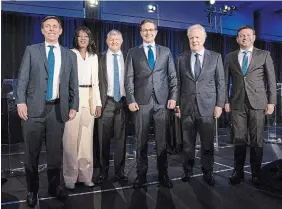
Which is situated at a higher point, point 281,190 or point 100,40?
point 100,40

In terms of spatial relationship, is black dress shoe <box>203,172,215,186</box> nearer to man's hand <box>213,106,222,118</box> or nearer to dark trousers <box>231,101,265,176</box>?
dark trousers <box>231,101,265,176</box>

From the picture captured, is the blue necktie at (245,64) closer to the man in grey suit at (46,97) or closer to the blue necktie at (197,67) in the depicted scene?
the blue necktie at (197,67)

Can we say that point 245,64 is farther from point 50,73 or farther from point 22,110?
point 22,110

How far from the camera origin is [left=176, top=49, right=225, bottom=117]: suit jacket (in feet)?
9.51

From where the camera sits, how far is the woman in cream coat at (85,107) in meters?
2.86

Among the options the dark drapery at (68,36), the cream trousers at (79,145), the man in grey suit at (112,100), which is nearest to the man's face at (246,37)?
the man in grey suit at (112,100)

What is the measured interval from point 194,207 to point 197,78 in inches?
47.6

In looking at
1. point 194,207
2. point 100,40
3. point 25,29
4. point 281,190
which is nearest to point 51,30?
point 194,207

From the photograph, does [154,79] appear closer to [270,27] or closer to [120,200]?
[120,200]

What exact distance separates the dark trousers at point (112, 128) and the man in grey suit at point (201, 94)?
634 millimetres

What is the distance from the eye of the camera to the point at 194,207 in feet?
7.66

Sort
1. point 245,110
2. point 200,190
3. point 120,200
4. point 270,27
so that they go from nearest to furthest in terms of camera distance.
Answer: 1. point 120,200
2. point 200,190
3. point 245,110
4. point 270,27

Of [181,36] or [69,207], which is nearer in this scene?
[69,207]

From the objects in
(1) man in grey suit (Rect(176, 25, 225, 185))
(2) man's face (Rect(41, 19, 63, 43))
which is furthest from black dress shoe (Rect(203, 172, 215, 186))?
(2) man's face (Rect(41, 19, 63, 43))
